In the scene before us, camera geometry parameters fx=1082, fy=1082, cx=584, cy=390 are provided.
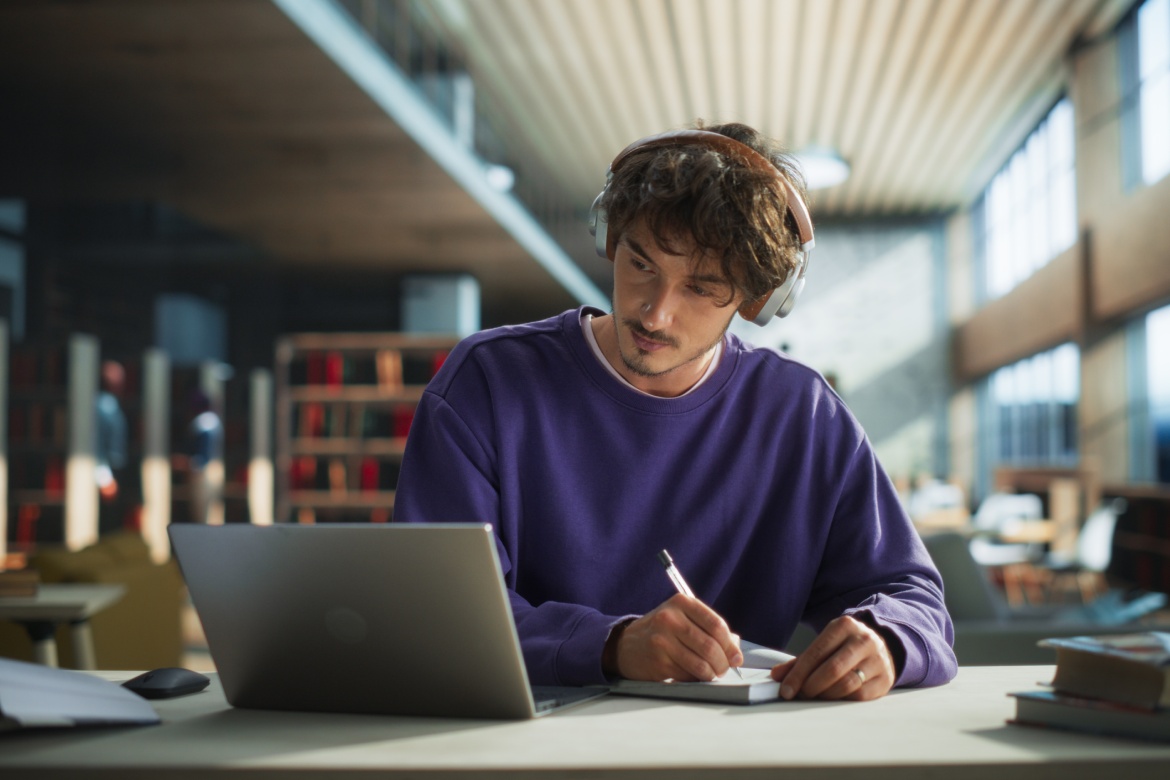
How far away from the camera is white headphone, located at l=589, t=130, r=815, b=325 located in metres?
1.35

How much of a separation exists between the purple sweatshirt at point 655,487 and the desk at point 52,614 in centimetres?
155

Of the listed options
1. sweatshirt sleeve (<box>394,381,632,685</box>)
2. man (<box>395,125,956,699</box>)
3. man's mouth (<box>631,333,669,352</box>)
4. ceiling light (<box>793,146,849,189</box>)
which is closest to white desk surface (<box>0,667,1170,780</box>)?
sweatshirt sleeve (<box>394,381,632,685</box>)

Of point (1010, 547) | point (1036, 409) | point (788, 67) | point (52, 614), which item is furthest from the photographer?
point (1036, 409)

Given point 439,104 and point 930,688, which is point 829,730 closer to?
point 930,688

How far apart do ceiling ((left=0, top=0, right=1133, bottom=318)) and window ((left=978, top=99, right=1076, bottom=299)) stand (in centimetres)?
29

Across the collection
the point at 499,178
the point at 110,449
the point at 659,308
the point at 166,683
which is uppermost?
the point at 499,178

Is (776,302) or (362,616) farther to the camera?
(776,302)

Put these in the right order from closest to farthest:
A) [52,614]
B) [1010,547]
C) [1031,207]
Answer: [52,614] → [1010,547] → [1031,207]

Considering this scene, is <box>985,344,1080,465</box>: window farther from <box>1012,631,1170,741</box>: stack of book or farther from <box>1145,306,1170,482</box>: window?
<box>1012,631,1170,741</box>: stack of book

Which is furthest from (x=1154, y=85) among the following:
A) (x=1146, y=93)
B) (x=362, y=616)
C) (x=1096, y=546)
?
(x=362, y=616)

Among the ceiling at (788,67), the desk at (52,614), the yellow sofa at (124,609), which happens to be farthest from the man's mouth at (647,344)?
the ceiling at (788,67)

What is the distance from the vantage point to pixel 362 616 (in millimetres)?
917

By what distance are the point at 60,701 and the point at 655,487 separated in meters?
0.73

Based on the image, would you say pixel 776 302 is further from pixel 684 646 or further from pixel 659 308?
pixel 684 646
